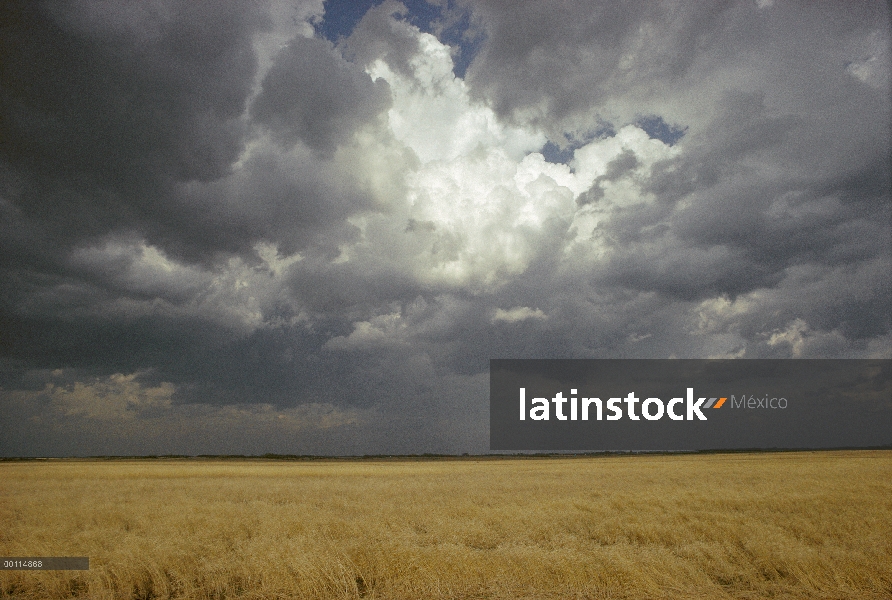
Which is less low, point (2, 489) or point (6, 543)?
point (6, 543)

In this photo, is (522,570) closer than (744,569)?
Yes

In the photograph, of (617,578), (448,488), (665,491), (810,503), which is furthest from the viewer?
(448,488)

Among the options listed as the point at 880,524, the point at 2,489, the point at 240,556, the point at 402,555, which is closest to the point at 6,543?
the point at 240,556

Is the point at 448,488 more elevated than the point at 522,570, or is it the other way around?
the point at 522,570

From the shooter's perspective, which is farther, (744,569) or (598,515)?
(598,515)

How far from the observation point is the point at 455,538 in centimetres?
1678

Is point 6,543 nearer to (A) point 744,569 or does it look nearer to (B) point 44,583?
(B) point 44,583

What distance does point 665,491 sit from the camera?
29.3m

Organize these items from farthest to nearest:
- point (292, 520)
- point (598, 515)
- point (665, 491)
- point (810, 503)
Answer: point (665, 491)
point (810, 503)
point (598, 515)
point (292, 520)

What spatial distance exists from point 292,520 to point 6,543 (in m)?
9.49

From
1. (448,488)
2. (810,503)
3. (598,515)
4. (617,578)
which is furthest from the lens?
(448,488)

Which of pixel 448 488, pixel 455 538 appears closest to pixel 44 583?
pixel 455 538

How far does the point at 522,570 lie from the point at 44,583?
487 inches

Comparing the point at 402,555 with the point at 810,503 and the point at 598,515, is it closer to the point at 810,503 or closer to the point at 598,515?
the point at 598,515
